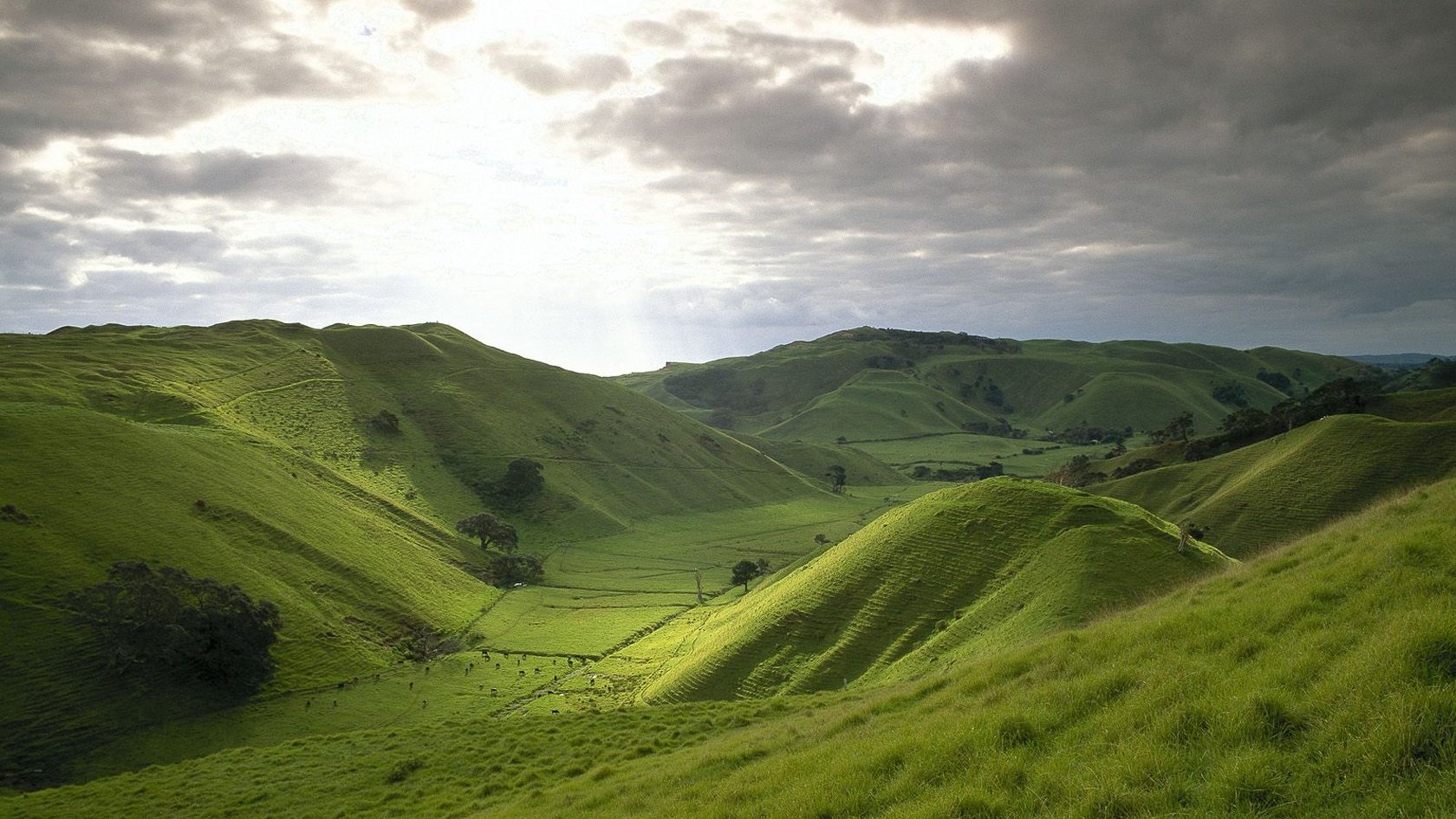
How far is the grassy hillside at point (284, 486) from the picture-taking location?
6097 centimetres

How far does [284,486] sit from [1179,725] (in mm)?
108970

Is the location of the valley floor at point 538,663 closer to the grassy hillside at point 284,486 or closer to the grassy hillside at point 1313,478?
the grassy hillside at point 284,486

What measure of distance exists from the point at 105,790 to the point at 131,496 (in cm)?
4782

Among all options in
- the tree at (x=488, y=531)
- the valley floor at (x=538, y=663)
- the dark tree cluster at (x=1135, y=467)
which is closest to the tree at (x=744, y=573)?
the valley floor at (x=538, y=663)

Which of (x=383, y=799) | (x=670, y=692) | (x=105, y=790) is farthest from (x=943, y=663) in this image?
(x=105, y=790)

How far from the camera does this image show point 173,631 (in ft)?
204

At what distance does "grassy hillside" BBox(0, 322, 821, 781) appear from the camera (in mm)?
60969

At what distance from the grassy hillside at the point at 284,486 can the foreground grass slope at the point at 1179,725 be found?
182 feet

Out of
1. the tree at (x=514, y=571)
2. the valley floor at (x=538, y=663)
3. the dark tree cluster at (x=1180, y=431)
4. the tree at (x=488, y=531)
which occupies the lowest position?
the valley floor at (x=538, y=663)

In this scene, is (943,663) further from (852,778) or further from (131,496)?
(131,496)

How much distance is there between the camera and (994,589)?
145 feet

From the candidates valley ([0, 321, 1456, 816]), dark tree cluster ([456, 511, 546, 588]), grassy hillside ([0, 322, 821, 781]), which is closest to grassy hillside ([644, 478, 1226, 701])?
valley ([0, 321, 1456, 816])

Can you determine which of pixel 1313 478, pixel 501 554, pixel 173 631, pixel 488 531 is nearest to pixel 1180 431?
pixel 1313 478

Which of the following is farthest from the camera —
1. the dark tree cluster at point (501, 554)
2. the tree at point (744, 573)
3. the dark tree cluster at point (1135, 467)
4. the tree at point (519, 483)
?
the tree at point (519, 483)
